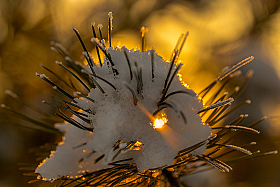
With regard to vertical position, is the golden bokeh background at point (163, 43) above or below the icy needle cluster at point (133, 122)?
above

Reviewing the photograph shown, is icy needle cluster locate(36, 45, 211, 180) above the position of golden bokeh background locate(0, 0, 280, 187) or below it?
below

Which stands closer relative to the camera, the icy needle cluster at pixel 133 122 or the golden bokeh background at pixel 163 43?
the icy needle cluster at pixel 133 122

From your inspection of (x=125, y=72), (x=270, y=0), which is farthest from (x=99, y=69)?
(x=270, y=0)

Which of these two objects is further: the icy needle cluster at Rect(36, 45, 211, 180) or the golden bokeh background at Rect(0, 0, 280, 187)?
the golden bokeh background at Rect(0, 0, 280, 187)

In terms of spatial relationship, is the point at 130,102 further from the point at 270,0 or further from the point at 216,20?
the point at 270,0
